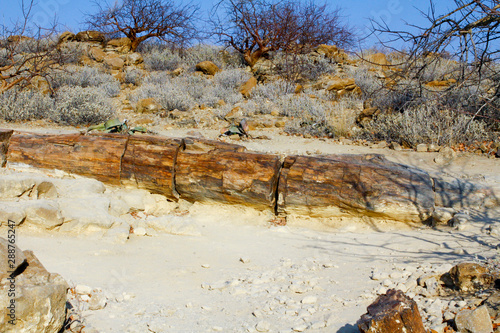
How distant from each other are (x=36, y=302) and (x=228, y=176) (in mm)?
2643

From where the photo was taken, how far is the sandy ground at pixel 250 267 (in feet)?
8.22

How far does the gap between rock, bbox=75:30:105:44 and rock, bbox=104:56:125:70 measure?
2261 millimetres

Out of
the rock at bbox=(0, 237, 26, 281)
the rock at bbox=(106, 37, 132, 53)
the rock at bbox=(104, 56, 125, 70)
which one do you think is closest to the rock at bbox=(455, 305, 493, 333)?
the rock at bbox=(0, 237, 26, 281)

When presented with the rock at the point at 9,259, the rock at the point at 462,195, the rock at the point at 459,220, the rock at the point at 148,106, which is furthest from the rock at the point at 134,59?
the rock at the point at 9,259

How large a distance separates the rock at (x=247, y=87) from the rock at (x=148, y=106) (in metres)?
2.56

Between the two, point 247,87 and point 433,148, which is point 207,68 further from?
point 433,148

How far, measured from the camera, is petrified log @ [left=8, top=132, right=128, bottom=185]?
4.64 metres

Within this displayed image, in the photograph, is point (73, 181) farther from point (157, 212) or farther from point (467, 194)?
point (467, 194)

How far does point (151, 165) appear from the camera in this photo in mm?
4598

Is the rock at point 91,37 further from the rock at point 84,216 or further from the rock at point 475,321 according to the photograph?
the rock at point 475,321

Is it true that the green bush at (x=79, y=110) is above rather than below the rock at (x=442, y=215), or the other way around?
above

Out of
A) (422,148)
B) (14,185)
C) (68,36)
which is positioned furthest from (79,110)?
(68,36)

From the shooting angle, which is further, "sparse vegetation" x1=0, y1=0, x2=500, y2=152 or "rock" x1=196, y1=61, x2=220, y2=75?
"rock" x1=196, y1=61, x2=220, y2=75

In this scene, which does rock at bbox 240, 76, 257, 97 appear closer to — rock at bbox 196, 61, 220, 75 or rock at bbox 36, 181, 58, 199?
rock at bbox 196, 61, 220, 75
